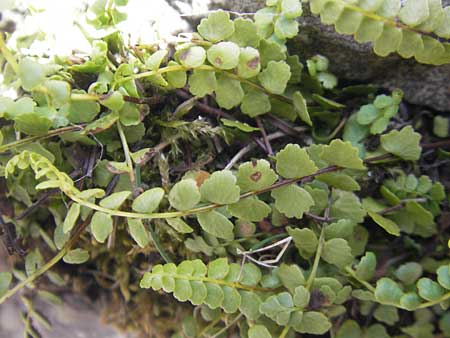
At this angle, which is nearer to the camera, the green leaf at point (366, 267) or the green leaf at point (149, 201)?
the green leaf at point (149, 201)

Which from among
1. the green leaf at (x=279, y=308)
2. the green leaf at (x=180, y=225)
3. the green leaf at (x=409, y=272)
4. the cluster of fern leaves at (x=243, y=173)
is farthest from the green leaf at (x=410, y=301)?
the green leaf at (x=180, y=225)

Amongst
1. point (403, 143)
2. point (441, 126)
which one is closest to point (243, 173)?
point (403, 143)

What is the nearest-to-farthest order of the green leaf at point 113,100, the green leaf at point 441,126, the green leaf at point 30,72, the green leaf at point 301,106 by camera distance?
the green leaf at point 30,72 → the green leaf at point 113,100 → the green leaf at point 301,106 → the green leaf at point 441,126

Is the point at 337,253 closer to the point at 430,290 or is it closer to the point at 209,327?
the point at 430,290

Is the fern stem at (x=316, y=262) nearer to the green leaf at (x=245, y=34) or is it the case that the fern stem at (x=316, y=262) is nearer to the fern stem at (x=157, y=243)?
the fern stem at (x=157, y=243)

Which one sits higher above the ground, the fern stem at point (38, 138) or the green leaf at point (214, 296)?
the fern stem at point (38, 138)

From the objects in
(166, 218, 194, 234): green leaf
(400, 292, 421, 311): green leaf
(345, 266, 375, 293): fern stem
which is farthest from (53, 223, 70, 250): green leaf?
(400, 292, 421, 311): green leaf

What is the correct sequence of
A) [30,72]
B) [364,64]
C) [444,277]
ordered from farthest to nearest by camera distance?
[364,64]
[444,277]
[30,72]
